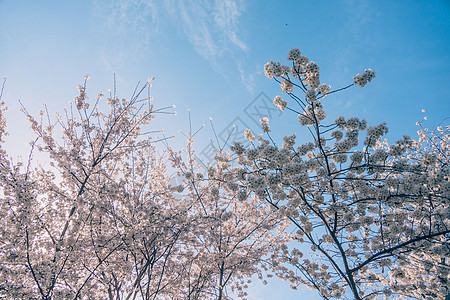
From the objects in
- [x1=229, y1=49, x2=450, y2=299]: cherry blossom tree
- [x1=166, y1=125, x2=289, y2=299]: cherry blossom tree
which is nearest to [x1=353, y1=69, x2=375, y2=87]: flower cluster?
[x1=229, y1=49, x2=450, y2=299]: cherry blossom tree

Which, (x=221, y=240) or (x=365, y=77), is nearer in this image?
(x=365, y=77)

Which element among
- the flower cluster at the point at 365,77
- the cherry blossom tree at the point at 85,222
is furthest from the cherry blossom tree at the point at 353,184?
the cherry blossom tree at the point at 85,222

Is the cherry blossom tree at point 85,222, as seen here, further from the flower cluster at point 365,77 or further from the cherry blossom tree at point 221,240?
the flower cluster at point 365,77

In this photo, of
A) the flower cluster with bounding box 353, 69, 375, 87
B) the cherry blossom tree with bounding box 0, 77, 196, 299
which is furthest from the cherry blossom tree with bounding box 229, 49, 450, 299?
the cherry blossom tree with bounding box 0, 77, 196, 299

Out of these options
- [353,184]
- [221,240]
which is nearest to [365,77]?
[353,184]

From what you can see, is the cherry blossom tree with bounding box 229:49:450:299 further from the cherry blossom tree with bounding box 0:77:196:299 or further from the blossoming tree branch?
the cherry blossom tree with bounding box 0:77:196:299

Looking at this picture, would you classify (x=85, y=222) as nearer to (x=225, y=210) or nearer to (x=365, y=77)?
(x=225, y=210)

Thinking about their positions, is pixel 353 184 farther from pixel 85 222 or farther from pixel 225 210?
pixel 85 222

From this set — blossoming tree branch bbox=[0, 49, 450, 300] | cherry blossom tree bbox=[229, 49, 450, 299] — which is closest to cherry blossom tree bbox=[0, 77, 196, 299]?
blossoming tree branch bbox=[0, 49, 450, 300]

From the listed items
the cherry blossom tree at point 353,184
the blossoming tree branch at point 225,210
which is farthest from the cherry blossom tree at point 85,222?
the cherry blossom tree at point 353,184

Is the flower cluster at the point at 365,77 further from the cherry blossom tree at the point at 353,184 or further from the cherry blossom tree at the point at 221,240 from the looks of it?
the cherry blossom tree at the point at 221,240

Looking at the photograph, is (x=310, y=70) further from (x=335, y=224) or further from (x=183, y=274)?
(x=183, y=274)

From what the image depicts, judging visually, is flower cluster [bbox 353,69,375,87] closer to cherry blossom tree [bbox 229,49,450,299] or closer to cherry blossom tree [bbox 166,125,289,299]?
cherry blossom tree [bbox 229,49,450,299]

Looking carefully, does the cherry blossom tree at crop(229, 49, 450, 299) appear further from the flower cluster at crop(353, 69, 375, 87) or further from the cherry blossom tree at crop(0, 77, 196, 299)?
the cherry blossom tree at crop(0, 77, 196, 299)
